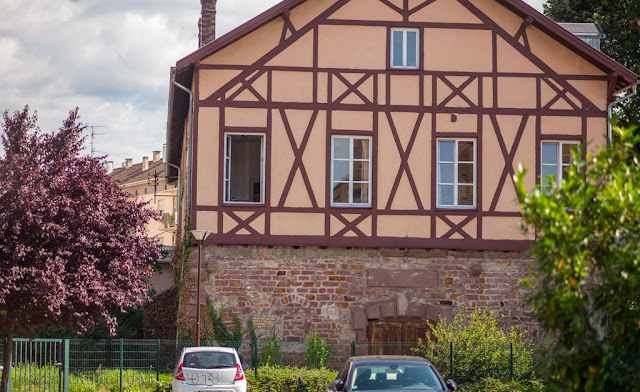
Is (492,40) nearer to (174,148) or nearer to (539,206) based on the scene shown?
(174,148)

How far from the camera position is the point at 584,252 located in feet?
25.7

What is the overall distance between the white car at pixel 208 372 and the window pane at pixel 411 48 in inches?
335

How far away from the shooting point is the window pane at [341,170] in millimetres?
21359

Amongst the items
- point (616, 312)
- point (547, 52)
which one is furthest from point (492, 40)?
point (616, 312)

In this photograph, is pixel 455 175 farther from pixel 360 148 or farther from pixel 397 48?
pixel 397 48

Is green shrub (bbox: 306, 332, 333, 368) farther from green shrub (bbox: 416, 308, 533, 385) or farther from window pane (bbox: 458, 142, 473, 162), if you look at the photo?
window pane (bbox: 458, 142, 473, 162)

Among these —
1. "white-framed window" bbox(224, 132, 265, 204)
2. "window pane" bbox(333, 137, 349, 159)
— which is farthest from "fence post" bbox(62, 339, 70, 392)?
"window pane" bbox(333, 137, 349, 159)

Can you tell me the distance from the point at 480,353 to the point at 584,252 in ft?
39.5

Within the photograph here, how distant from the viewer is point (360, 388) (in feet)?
41.1

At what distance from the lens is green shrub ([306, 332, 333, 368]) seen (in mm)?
20734

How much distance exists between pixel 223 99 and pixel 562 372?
563 inches

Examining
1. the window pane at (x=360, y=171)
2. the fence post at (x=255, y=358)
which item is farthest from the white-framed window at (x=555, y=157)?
the fence post at (x=255, y=358)

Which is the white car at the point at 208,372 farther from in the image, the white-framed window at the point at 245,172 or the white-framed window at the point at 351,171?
the white-framed window at the point at 245,172

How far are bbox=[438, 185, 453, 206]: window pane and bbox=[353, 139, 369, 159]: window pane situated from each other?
190cm
